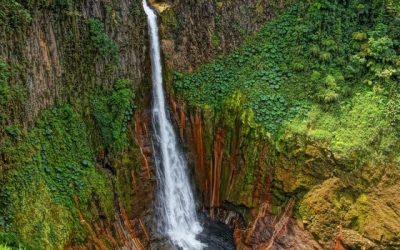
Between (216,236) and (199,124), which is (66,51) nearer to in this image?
(199,124)

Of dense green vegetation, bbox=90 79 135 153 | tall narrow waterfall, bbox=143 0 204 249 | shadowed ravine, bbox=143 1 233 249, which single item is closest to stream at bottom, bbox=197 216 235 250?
shadowed ravine, bbox=143 1 233 249

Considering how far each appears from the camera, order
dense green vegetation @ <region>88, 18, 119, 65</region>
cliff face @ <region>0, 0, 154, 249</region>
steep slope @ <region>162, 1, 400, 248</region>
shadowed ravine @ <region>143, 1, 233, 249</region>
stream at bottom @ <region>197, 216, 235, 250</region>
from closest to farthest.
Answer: cliff face @ <region>0, 0, 154, 249</region> < steep slope @ <region>162, 1, 400, 248</region> < dense green vegetation @ <region>88, 18, 119, 65</region> < stream at bottom @ <region>197, 216, 235, 250</region> < shadowed ravine @ <region>143, 1, 233, 249</region>

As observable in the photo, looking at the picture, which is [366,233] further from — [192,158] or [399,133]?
[192,158]

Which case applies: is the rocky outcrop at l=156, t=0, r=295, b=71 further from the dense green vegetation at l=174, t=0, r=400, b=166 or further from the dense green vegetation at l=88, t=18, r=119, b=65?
the dense green vegetation at l=88, t=18, r=119, b=65

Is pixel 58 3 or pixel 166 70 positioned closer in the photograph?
pixel 58 3

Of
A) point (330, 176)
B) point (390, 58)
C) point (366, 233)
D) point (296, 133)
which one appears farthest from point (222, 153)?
point (390, 58)

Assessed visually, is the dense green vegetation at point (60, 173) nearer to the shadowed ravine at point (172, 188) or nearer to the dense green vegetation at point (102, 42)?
the dense green vegetation at point (102, 42)

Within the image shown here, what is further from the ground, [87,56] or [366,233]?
[87,56]

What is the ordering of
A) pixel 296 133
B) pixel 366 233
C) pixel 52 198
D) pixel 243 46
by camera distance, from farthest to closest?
1. pixel 243 46
2. pixel 296 133
3. pixel 366 233
4. pixel 52 198

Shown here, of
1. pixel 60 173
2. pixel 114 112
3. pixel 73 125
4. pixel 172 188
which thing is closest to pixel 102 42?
pixel 114 112
